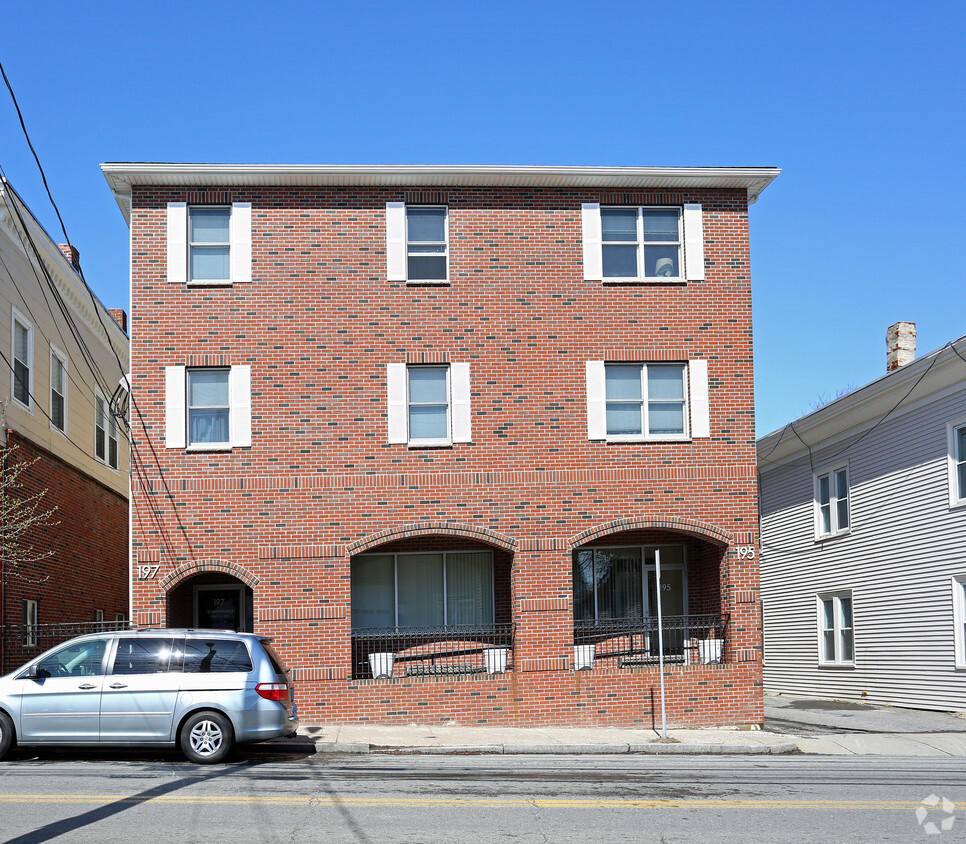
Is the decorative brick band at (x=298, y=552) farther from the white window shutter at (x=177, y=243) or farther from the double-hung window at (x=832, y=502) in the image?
the double-hung window at (x=832, y=502)

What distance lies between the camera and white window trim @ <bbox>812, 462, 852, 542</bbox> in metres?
26.7

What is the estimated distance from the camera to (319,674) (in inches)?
771

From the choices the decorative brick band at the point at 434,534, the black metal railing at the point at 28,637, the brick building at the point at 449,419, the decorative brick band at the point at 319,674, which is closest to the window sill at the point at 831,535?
the brick building at the point at 449,419

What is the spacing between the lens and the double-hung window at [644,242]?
70.0 feet

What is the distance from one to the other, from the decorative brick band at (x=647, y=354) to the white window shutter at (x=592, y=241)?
1.45 m

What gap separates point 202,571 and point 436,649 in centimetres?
456

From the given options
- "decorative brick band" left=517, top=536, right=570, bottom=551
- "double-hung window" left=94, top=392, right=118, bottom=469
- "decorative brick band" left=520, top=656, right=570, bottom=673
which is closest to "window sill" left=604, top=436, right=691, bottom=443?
"decorative brick band" left=517, top=536, right=570, bottom=551

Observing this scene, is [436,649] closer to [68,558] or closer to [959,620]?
[68,558]

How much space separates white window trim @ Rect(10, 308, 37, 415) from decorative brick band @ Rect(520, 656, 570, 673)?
1061cm


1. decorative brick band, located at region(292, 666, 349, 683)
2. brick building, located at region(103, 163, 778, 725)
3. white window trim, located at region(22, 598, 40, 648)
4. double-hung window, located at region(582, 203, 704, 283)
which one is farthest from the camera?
double-hung window, located at region(582, 203, 704, 283)

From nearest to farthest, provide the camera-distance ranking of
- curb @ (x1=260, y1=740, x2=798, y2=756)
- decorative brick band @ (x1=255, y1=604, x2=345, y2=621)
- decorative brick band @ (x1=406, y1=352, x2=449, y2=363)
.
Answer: curb @ (x1=260, y1=740, x2=798, y2=756)
decorative brick band @ (x1=255, y1=604, x2=345, y2=621)
decorative brick band @ (x1=406, y1=352, x2=449, y2=363)

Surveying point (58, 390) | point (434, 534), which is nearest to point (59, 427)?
point (58, 390)

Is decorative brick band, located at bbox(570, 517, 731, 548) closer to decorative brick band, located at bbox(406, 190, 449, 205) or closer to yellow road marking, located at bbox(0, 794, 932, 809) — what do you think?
decorative brick band, located at bbox(406, 190, 449, 205)

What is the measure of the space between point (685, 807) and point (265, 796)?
4.18m
